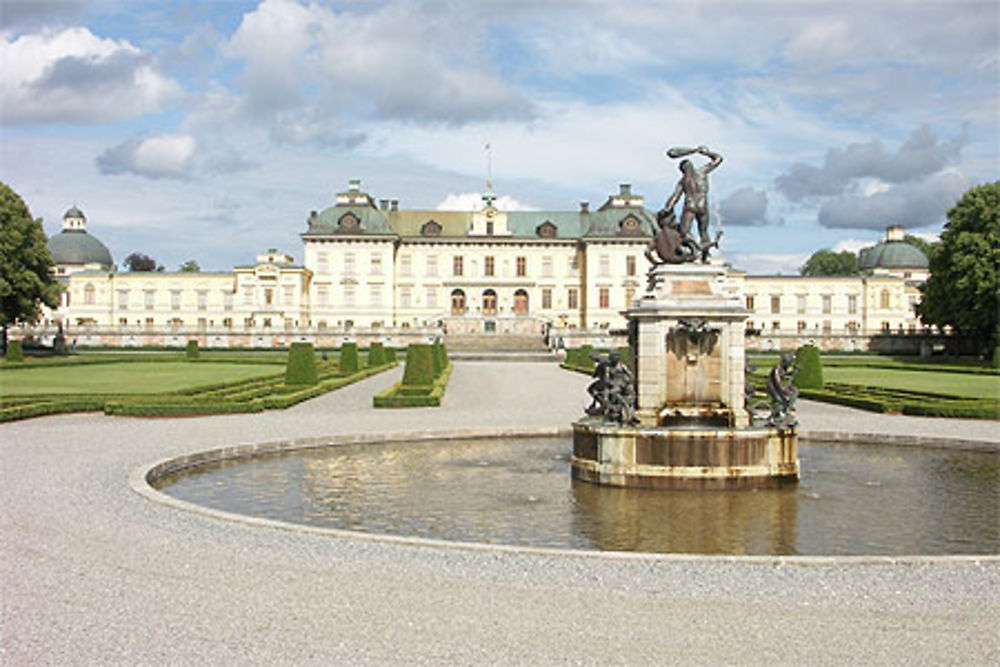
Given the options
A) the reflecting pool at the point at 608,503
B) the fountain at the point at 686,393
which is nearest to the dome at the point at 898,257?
the reflecting pool at the point at 608,503

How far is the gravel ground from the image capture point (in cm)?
595

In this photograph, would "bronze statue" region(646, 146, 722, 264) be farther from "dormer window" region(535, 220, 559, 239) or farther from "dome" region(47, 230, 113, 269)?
"dome" region(47, 230, 113, 269)

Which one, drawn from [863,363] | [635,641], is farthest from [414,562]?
[863,363]

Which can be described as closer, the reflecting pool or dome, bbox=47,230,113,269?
the reflecting pool

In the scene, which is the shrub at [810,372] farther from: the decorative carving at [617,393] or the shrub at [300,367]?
the decorative carving at [617,393]

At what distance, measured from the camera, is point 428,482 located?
1371 cm

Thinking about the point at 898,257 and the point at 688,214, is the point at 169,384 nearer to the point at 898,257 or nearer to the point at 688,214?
the point at 688,214

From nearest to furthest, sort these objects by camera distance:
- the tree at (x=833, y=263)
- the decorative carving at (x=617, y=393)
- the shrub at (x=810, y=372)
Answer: the decorative carving at (x=617, y=393) < the shrub at (x=810, y=372) < the tree at (x=833, y=263)

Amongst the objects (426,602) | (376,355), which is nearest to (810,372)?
(376,355)

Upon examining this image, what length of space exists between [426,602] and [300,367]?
23.2 meters

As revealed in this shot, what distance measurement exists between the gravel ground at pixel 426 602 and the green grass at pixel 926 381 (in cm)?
2243

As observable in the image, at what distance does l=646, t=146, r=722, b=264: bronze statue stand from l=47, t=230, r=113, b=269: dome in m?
89.0

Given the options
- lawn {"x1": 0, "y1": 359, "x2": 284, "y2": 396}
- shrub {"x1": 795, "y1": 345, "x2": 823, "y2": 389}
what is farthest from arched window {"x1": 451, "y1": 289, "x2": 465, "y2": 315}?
shrub {"x1": 795, "y1": 345, "x2": 823, "y2": 389}

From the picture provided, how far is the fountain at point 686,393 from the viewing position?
42.8 ft
